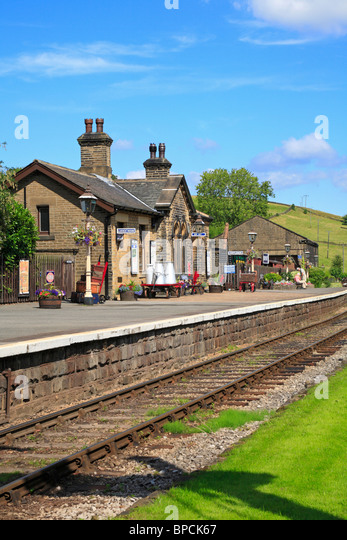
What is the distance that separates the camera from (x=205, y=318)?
49.7ft

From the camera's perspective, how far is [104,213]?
27156 millimetres

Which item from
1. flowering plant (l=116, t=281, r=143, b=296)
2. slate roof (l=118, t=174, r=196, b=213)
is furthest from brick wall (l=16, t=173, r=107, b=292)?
slate roof (l=118, t=174, r=196, b=213)

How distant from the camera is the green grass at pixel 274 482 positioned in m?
4.88

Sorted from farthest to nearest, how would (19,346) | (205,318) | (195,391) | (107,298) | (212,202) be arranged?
(212,202), (107,298), (205,318), (195,391), (19,346)

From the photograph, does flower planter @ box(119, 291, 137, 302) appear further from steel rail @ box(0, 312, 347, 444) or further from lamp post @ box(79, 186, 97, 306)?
steel rail @ box(0, 312, 347, 444)

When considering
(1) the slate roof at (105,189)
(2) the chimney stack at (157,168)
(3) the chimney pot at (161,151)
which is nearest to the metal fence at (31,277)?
(1) the slate roof at (105,189)

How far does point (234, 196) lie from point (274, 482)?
9649 cm

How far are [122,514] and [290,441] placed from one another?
8.31ft

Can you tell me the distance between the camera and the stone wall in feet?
29.5

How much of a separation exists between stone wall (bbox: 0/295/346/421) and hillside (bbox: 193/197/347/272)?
356 feet
